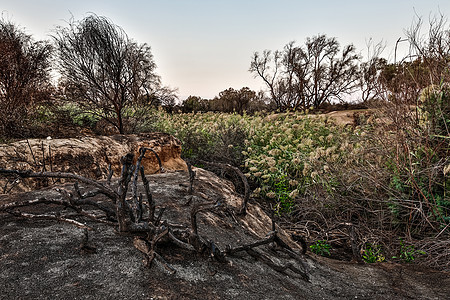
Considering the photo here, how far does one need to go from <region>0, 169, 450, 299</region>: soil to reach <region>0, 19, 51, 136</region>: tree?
224 inches

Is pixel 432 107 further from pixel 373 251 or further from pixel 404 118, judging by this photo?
pixel 373 251

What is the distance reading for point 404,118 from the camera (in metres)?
3.24

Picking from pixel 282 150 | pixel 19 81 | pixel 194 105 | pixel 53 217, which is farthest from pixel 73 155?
pixel 194 105

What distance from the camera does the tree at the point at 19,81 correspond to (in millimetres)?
6143

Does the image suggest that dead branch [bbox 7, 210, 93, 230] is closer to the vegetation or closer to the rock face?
the rock face

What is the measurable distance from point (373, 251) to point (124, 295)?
318cm

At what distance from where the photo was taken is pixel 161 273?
3.12 feet

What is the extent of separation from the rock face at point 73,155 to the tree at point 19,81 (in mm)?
3244

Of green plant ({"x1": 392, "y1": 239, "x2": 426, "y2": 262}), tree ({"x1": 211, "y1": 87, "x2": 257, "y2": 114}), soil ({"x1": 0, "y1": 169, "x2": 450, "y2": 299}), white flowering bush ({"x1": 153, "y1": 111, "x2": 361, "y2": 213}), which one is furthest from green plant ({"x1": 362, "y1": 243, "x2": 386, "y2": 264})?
tree ({"x1": 211, "y1": 87, "x2": 257, "y2": 114})

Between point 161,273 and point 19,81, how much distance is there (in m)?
8.61

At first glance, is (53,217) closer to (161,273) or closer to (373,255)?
(161,273)

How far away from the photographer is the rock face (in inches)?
117

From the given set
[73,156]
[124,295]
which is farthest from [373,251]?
[73,156]

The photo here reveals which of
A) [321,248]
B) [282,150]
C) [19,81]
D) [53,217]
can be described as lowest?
[321,248]
